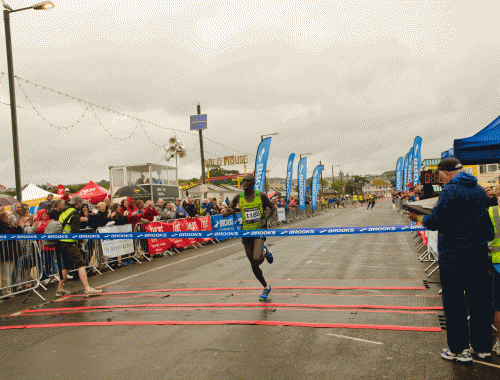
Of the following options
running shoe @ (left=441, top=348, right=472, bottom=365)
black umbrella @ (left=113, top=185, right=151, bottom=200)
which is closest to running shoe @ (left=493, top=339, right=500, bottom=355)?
running shoe @ (left=441, top=348, right=472, bottom=365)

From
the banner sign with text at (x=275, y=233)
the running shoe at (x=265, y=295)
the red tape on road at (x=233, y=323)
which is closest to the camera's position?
the red tape on road at (x=233, y=323)

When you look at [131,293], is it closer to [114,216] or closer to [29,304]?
[29,304]

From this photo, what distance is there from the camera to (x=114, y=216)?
11914 mm

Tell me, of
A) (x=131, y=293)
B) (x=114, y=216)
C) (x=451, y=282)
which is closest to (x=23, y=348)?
(x=131, y=293)

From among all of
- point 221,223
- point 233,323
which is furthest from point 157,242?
point 233,323

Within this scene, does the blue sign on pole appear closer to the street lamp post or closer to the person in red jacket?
the person in red jacket

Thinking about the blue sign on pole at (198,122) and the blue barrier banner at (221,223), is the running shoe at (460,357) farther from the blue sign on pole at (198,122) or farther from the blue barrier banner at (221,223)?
the blue sign on pole at (198,122)

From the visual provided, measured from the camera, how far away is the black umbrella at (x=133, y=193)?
23.7 m

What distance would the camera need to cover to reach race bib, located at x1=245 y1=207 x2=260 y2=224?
6.46 meters

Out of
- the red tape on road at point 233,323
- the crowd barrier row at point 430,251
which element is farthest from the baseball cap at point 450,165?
the crowd barrier row at point 430,251

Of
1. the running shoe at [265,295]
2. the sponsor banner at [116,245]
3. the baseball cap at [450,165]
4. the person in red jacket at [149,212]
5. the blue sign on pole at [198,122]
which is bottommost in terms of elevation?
the running shoe at [265,295]

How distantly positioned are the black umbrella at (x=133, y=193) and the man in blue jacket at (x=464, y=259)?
21.5m

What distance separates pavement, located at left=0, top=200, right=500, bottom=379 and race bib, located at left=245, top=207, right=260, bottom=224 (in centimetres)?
127

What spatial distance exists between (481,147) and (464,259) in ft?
11.8
